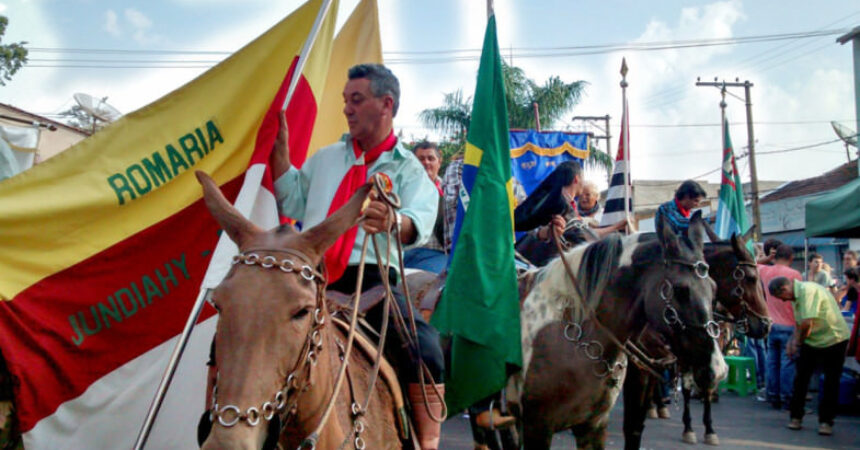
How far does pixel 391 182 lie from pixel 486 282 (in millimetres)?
1199

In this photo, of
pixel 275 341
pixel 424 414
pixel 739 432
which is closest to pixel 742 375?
pixel 739 432

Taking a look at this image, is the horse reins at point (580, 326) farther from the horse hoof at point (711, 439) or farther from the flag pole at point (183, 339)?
the horse hoof at point (711, 439)

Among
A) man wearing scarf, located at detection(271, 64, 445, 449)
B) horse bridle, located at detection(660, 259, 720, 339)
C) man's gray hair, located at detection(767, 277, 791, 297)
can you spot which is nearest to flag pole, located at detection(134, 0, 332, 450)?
man wearing scarf, located at detection(271, 64, 445, 449)

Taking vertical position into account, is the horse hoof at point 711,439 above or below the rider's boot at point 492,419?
below

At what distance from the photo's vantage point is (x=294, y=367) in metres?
2.10

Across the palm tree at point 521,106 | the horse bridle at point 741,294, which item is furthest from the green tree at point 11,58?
the horse bridle at point 741,294

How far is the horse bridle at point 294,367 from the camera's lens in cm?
190

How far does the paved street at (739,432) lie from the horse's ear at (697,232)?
4.02 meters

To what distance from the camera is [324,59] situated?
4.16 meters

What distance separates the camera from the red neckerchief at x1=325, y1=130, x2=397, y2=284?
3.10 metres

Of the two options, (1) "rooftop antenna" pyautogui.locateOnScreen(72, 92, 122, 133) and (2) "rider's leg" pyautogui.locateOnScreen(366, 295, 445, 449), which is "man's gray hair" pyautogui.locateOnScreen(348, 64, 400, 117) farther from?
(1) "rooftop antenna" pyautogui.locateOnScreen(72, 92, 122, 133)

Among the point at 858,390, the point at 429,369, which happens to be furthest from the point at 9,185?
the point at 858,390

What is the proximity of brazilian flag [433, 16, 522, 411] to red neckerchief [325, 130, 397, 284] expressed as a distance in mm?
998

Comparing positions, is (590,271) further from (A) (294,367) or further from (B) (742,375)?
(B) (742,375)
